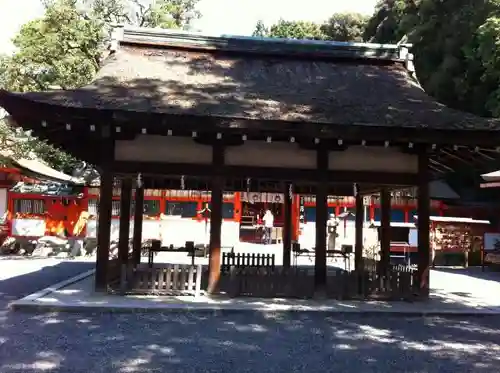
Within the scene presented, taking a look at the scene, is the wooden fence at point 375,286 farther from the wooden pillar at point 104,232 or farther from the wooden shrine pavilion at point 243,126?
the wooden pillar at point 104,232

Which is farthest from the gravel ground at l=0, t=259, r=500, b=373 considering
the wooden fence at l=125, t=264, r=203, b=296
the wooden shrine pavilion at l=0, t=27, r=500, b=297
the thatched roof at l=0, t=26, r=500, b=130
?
the thatched roof at l=0, t=26, r=500, b=130

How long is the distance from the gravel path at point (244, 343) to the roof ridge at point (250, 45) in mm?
6555

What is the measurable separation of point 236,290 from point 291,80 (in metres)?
4.70

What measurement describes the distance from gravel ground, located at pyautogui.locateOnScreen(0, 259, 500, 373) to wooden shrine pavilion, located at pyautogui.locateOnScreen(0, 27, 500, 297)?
1.93m

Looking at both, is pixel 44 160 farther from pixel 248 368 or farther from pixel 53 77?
pixel 248 368

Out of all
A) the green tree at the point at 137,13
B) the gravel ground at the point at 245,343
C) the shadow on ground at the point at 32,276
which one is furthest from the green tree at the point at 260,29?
the gravel ground at the point at 245,343

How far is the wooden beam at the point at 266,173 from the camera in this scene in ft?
30.6

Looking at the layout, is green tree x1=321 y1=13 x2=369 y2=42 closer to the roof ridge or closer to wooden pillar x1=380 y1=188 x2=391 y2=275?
the roof ridge

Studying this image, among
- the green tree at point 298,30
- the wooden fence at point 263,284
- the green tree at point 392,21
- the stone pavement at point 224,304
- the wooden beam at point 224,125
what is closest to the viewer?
the stone pavement at point 224,304

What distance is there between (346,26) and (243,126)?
33406mm

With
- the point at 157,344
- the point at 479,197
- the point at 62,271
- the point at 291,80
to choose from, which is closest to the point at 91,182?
the point at 62,271

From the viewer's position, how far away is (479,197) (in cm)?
2659

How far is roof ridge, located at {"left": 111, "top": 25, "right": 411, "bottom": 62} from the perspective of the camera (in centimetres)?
1184

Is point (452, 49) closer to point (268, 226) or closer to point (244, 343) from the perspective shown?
point (268, 226)
